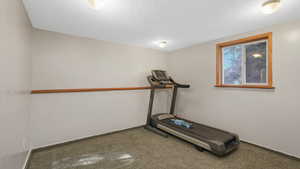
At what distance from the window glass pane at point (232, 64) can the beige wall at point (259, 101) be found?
243mm

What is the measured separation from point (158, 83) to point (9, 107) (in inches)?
111

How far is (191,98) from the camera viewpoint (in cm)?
355

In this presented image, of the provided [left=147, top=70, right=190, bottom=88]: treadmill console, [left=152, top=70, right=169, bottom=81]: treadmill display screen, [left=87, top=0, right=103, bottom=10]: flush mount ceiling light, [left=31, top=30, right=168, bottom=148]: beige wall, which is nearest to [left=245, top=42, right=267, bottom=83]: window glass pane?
[left=147, top=70, right=190, bottom=88]: treadmill console

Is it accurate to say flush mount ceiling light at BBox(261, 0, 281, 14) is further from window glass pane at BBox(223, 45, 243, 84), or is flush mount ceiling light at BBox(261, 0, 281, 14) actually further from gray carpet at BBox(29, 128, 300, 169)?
gray carpet at BBox(29, 128, 300, 169)

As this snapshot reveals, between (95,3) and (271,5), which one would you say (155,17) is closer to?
(95,3)

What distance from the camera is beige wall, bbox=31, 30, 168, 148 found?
2.33m

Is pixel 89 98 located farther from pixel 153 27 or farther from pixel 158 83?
pixel 153 27

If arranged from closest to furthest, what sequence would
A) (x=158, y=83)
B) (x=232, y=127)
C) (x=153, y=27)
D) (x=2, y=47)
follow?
(x=2, y=47) → (x=153, y=27) → (x=232, y=127) → (x=158, y=83)

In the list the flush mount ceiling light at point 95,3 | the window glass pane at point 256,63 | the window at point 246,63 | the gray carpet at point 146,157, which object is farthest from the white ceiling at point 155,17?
the gray carpet at point 146,157

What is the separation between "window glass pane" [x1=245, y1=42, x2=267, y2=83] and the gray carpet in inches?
51.5

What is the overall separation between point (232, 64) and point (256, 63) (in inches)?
17.1

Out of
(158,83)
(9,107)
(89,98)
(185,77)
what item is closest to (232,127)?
(185,77)

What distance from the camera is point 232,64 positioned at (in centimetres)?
290

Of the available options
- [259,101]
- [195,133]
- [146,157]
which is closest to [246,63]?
[259,101]
